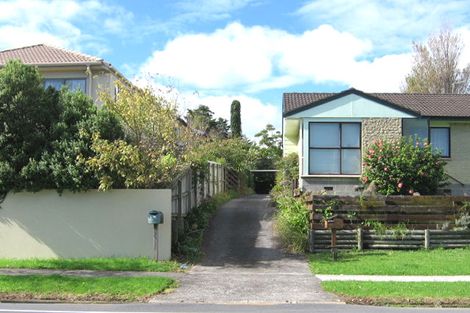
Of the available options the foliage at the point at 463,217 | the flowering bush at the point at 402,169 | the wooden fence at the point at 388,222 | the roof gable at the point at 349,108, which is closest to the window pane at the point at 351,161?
the flowering bush at the point at 402,169

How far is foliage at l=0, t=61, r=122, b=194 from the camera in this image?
48.6 feet

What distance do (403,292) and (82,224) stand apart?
8.66 meters


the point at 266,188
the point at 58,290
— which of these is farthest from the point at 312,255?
the point at 266,188

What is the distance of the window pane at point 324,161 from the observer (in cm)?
2073

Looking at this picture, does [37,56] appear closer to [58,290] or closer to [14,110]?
[14,110]

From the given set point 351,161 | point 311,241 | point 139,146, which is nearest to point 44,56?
point 139,146

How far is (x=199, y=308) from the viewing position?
31.6 feet

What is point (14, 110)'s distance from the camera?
1531cm

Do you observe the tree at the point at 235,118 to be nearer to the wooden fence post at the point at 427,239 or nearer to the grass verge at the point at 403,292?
the wooden fence post at the point at 427,239

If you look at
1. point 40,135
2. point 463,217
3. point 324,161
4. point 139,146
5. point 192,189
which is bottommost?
point 463,217

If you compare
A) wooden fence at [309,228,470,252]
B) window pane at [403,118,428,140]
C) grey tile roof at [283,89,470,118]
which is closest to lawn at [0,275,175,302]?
→ wooden fence at [309,228,470,252]

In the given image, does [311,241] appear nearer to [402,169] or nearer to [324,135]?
[402,169]

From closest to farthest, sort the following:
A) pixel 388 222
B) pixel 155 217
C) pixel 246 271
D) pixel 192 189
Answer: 1. pixel 246 271
2. pixel 155 217
3. pixel 388 222
4. pixel 192 189

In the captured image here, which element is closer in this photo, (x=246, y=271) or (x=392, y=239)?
(x=246, y=271)
